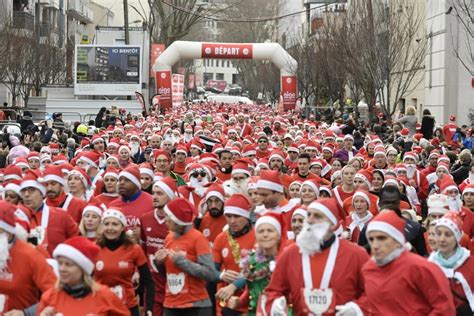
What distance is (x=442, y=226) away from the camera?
28.9 feet

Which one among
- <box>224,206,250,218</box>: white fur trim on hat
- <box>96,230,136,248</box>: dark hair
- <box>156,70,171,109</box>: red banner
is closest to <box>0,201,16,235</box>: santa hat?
<box>96,230,136,248</box>: dark hair

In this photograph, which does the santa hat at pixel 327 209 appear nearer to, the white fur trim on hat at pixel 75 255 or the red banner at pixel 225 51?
the white fur trim on hat at pixel 75 255

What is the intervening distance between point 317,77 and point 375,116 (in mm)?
9958

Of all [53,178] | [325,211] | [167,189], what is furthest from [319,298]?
[53,178]

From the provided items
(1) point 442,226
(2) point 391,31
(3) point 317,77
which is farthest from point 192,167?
(3) point 317,77

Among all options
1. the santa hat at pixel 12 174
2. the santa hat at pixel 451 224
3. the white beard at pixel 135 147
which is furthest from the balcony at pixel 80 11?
the santa hat at pixel 451 224

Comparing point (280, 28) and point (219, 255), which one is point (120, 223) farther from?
point (280, 28)

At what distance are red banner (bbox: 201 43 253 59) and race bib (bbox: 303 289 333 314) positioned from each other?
43931mm

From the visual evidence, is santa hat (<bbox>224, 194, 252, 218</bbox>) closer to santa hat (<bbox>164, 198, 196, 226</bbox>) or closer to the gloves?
santa hat (<bbox>164, 198, 196, 226</bbox>)

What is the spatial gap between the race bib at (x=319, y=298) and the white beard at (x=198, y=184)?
19.2 feet

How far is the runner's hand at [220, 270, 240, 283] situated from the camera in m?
8.88

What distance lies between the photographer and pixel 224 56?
51438 mm

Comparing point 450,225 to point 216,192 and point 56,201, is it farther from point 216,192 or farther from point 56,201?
point 56,201

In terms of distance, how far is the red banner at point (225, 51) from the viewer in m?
51.3
